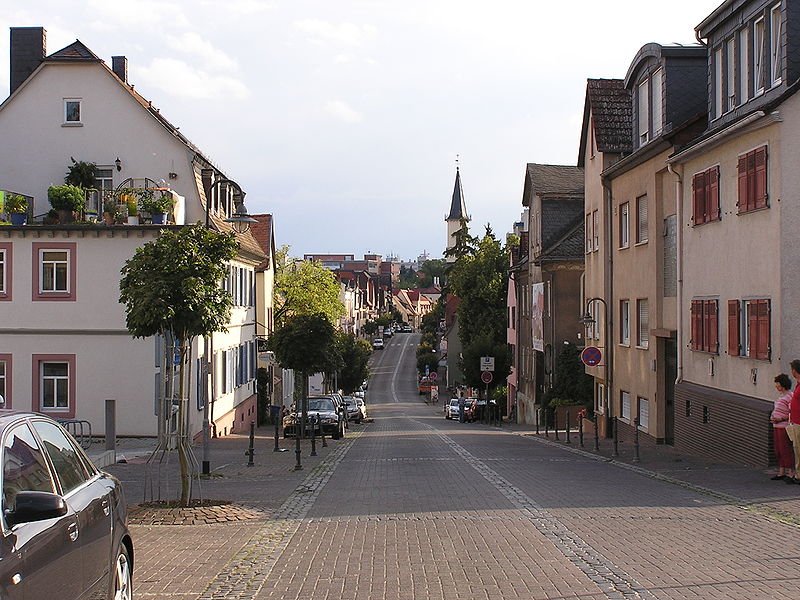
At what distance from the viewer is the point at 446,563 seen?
9383mm

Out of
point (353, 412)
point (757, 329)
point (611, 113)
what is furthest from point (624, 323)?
point (353, 412)

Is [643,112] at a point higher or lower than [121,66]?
lower

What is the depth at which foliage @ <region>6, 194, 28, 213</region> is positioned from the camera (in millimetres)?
28562

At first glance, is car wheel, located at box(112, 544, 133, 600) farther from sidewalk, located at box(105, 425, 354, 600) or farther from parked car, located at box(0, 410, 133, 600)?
sidewalk, located at box(105, 425, 354, 600)

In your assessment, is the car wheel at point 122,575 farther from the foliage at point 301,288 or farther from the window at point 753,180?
the foliage at point 301,288

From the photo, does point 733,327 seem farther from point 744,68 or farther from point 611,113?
point 611,113

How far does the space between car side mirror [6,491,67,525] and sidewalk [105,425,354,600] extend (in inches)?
141

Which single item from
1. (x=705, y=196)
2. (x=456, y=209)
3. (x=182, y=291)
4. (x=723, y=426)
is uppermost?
(x=456, y=209)

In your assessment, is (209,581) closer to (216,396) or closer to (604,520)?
(604,520)

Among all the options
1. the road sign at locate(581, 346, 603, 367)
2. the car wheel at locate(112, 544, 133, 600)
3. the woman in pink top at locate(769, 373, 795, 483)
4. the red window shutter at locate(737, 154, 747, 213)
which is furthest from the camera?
the road sign at locate(581, 346, 603, 367)

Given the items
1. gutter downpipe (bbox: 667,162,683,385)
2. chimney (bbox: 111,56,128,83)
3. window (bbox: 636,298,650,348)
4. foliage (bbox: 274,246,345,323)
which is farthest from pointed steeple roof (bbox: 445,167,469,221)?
gutter downpipe (bbox: 667,162,683,385)

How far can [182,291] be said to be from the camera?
41.6 feet

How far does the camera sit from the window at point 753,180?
58.5ft

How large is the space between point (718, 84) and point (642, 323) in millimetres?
8521
